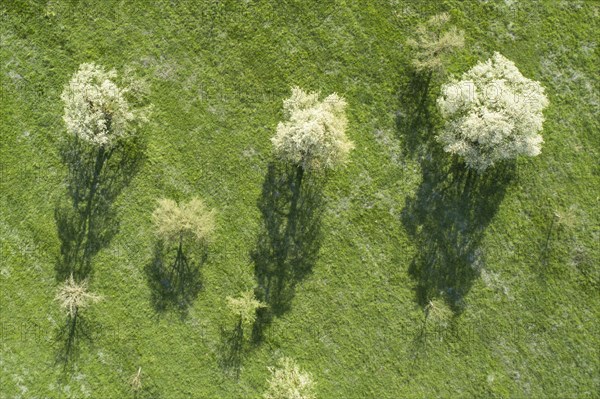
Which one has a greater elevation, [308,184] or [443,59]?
[443,59]

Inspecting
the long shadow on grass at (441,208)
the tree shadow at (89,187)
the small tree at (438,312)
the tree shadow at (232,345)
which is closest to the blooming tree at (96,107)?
the tree shadow at (89,187)

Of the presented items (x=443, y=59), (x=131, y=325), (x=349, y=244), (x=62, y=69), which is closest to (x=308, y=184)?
(x=349, y=244)

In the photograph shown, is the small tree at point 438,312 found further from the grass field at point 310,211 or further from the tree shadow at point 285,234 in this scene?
the tree shadow at point 285,234

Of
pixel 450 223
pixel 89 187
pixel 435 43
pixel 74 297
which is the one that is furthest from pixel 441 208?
pixel 74 297

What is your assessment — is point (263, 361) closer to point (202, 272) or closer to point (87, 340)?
point (202, 272)

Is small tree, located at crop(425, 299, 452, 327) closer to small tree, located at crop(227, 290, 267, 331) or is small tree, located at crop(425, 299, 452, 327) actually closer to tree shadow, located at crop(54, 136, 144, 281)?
small tree, located at crop(227, 290, 267, 331)

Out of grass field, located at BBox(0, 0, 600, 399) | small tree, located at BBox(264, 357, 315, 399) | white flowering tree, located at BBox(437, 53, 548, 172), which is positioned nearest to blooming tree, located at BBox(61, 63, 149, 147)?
grass field, located at BBox(0, 0, 600, 399)

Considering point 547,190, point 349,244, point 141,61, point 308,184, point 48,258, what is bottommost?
point 48,258
